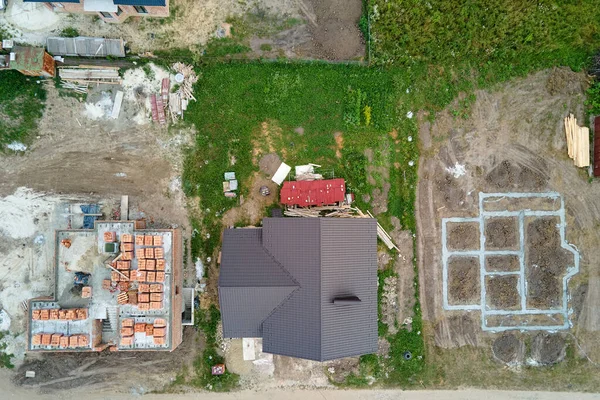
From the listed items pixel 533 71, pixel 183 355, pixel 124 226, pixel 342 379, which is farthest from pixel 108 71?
pixel 533 71

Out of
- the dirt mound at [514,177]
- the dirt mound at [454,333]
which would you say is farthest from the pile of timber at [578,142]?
the dirt mound at [454,333]

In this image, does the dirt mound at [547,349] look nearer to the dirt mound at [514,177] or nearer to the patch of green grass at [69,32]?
the dirt mound at [514,177]

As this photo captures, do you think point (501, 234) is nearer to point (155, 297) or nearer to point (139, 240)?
point (155, 297)

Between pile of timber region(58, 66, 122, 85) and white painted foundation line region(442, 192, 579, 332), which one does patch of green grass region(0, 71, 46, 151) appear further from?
white painted foundation line region(442, 192, 579, 332)

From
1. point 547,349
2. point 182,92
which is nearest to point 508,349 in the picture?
point 547,349

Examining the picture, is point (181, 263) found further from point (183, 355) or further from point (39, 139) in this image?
point (39, 139)

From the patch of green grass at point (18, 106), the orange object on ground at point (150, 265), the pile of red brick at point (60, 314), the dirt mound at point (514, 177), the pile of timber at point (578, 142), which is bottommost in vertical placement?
the pile of red brick at point (60, 314)
